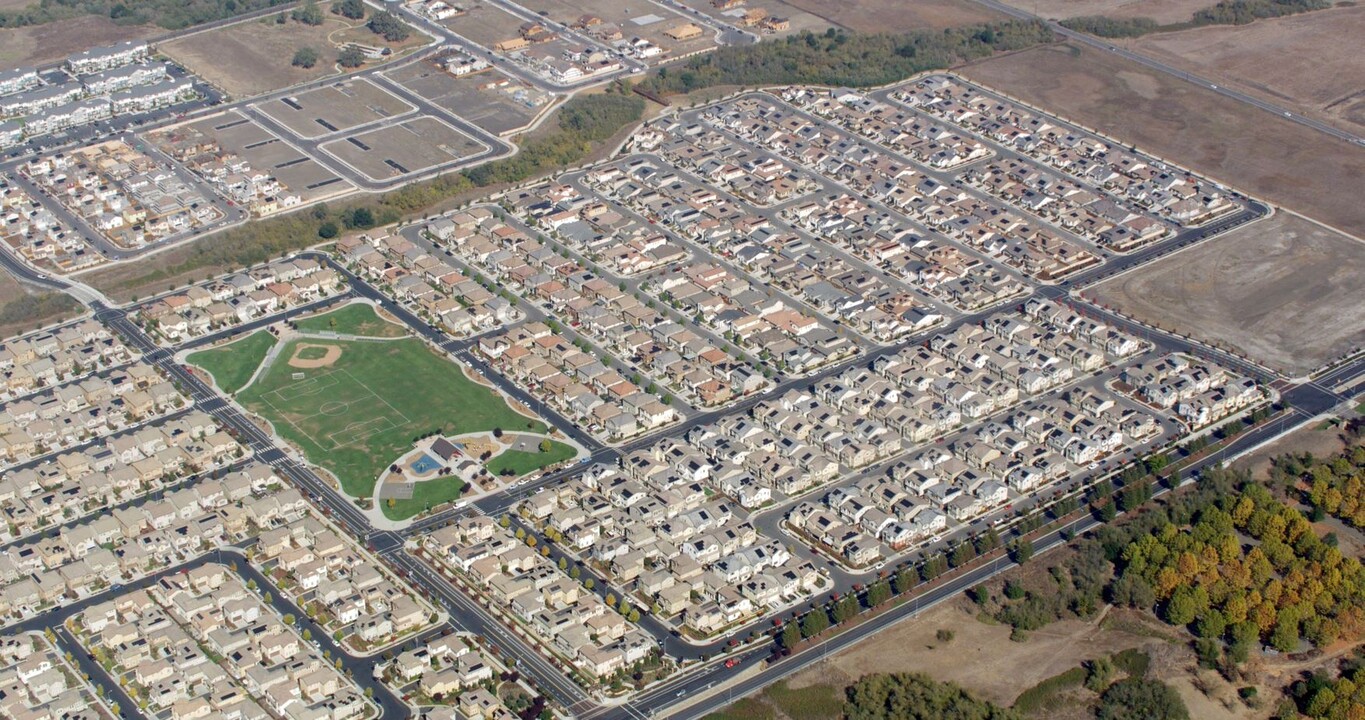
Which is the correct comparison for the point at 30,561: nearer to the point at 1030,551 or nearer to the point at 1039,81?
the point at 1030,551

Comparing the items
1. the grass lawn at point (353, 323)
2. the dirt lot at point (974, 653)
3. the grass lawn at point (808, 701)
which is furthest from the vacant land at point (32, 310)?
the dirt lot at point (974, 653)

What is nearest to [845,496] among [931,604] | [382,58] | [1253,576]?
[931,604]

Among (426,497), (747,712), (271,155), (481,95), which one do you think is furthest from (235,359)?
(481,95)

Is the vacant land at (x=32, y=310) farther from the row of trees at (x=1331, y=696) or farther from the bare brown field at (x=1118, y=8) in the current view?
the bare brown field at (x=1118, y=8)

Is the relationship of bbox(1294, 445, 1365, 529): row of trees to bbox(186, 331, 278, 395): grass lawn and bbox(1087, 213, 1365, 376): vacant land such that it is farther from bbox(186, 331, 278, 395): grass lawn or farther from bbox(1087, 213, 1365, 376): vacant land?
bbox(186, 331, 278, 395): grass lawn

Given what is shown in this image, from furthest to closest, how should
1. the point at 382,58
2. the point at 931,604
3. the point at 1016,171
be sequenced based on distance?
the point at 382,58 → the point at 1016,171 → the point at 931,604

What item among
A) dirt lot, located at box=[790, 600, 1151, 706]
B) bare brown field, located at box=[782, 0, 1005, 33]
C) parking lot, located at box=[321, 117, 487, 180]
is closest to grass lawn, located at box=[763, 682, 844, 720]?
dirt lot, located at box=[790, 600, 1151, 706]

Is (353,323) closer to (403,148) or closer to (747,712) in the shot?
(403,148)
